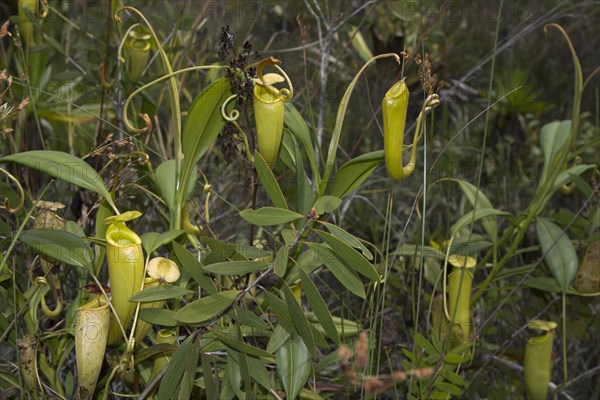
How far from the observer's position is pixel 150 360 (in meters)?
1.35

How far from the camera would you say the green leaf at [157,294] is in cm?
108

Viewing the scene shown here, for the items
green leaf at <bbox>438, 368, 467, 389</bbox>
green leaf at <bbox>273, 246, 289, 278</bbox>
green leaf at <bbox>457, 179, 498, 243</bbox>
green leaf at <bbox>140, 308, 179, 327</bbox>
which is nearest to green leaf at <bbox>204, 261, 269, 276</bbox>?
green leaf at <bbox>273, 246, 289, 278</bbox>

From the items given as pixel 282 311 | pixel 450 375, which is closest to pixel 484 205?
pixel 450 375

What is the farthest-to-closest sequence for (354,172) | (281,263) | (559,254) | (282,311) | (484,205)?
(484,205) → (559,254) → (354,172) → (282,311) → (281,263)

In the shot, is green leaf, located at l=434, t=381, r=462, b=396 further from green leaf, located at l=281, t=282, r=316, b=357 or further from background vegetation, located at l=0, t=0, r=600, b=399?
green leaf, located at l=281, t=282, r=316, b=357

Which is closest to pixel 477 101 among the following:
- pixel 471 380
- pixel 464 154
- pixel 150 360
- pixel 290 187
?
pixel 464 154

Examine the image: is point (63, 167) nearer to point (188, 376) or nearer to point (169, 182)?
point (169, 182)

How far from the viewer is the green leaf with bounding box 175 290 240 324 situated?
1.07m

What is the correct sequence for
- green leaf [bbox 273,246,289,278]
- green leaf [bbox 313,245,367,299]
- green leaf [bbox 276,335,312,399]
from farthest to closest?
green leaf [bbox 276,335,312,399]
green leaf [bbox 313,245,367,299]
green leaf [bbox 273,246,289,278]

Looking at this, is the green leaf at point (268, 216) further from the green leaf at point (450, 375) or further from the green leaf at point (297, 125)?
the green leaf at point (450, 375)

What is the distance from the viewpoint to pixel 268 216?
1.09 meters

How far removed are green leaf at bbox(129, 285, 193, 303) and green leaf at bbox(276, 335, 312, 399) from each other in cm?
26

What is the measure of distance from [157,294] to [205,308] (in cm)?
8

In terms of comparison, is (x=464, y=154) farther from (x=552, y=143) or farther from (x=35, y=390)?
(x=35, y=390)
